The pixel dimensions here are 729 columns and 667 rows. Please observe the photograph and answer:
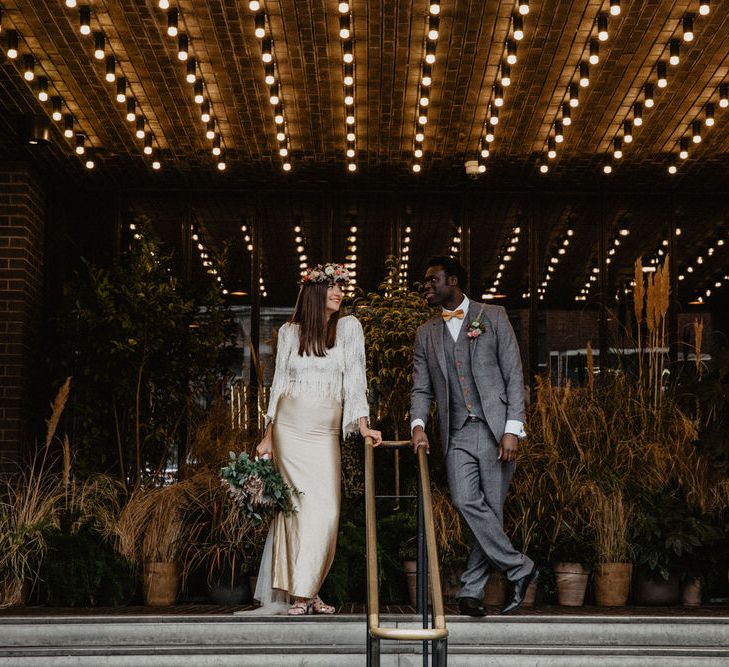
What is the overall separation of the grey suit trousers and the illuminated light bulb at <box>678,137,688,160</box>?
17.4 ft

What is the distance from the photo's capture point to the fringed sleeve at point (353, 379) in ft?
19.8

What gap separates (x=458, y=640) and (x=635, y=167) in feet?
21.8

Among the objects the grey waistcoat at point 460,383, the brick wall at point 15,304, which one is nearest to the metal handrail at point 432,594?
the grey waistcoat at point 460,383

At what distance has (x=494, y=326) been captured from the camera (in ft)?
19.4

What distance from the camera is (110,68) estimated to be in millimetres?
8336

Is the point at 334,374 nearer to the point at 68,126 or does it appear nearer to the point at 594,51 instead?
the point at 594,51

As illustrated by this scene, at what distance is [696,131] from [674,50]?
181cm

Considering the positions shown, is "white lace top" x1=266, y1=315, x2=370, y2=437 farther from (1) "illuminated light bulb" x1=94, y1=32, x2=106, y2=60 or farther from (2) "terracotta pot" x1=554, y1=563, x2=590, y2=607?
(1) "illuminated light bulb" x1=94, y1=32, x2=106, y2=60

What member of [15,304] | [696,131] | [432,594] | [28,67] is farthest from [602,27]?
[15,304]

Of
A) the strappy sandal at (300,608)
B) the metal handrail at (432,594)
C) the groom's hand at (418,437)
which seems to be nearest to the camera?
the metal handrail at (432,594)

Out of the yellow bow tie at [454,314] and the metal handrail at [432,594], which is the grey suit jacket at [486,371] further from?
the metal handrail at [432,594]

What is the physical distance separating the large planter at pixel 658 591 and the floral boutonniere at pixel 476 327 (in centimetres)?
203

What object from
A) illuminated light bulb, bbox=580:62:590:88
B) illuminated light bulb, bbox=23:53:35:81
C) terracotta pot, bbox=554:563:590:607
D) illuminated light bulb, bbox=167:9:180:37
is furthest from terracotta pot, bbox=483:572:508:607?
illuminated light bulb, bbox=23:53:35:81

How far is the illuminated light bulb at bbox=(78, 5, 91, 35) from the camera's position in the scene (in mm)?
7484
